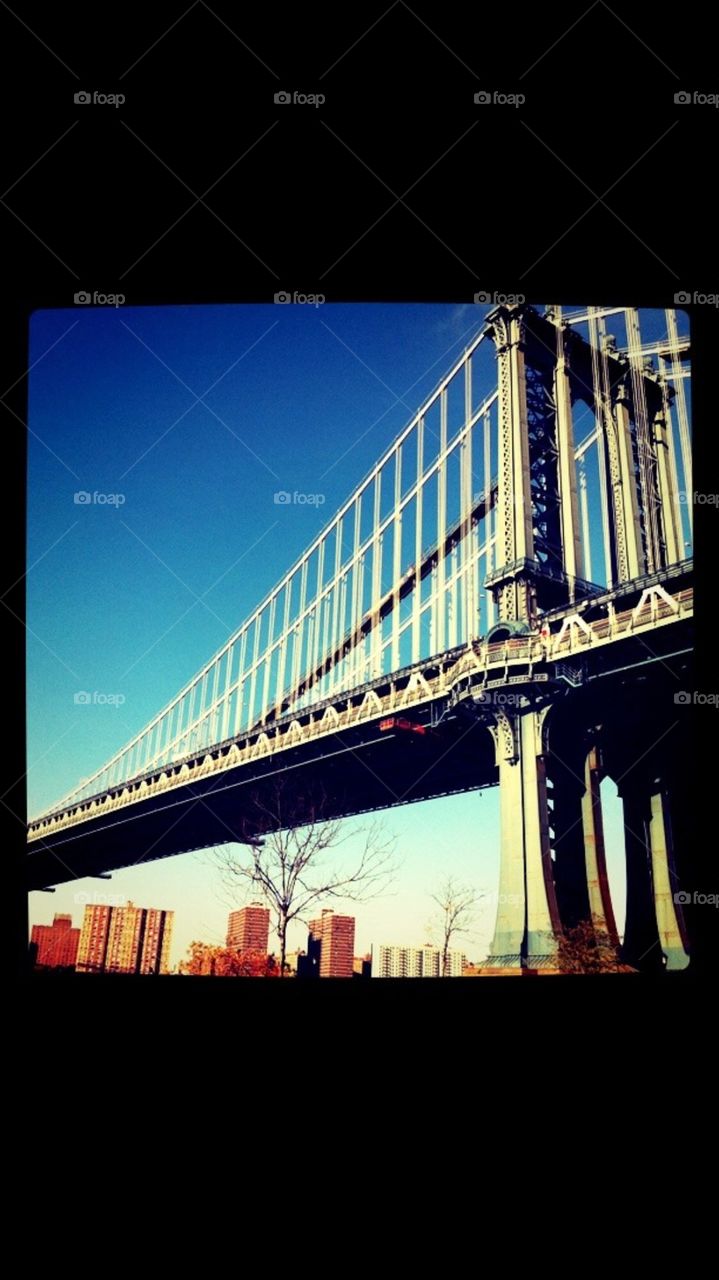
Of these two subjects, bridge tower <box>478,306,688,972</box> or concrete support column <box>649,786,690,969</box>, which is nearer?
concrete support column <box>649,786,690,969</box>

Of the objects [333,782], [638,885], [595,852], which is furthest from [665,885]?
[333,782]

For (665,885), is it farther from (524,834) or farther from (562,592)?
(562,592)

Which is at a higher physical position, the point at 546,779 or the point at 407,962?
the point at 546,779

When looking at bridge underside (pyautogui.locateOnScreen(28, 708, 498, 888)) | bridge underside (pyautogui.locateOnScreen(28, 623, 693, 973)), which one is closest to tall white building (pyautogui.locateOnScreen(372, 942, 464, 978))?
bridge underside (pyautogui.locateOnScreen(28, 623, 693, 973))

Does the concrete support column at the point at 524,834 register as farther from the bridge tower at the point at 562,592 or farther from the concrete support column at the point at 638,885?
the concrete support column at the point at 638,885

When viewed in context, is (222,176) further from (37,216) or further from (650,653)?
(650,653)

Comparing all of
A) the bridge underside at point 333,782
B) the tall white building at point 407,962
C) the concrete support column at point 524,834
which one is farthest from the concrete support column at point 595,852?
the tall white building at point 407,962

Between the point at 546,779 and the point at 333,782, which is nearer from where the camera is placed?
the point at 546,779

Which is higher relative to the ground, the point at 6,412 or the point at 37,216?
the point at 37,216

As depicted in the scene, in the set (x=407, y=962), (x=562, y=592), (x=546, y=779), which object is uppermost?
(x=562, y=592)

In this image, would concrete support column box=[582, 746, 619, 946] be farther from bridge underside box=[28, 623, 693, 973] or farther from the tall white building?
the tall white building

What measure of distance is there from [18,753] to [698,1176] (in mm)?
3822

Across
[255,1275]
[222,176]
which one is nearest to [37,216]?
[222,176]

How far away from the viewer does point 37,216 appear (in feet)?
16.7
